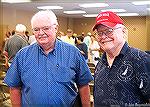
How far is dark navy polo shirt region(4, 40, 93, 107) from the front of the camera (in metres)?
1.38

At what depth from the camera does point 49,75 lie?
1398mm

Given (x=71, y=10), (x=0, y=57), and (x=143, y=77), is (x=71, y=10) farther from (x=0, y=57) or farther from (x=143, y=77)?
(x=143, y=77)

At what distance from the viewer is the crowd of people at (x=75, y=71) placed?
3.64ft

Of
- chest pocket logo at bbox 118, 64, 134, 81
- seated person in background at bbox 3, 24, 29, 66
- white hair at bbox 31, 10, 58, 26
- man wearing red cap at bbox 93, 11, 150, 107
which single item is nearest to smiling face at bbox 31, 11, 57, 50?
white hair at bbox 31, 10, 58, 26

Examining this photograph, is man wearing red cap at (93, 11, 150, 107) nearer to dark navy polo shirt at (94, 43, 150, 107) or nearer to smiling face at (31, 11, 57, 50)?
dark navy polo shirt at (94, 43, 150, 107)

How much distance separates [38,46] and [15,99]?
0.32m

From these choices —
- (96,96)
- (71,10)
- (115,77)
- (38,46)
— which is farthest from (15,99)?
(71,10)

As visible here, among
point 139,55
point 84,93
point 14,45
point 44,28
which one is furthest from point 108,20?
point 14,45

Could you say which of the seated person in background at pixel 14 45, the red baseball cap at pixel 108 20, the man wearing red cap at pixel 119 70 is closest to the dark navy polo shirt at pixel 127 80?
the man wearing red cap at pixel 119 70

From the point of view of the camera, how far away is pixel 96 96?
1236 millimetres

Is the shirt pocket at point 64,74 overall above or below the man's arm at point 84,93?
above

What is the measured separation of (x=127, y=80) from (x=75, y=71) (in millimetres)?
409

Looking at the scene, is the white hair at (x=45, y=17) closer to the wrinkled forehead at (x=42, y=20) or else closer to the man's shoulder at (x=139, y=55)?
the wrinkled forehead at (x=42, y=20)

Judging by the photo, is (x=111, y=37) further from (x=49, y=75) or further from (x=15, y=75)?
(x=15, y=75)
